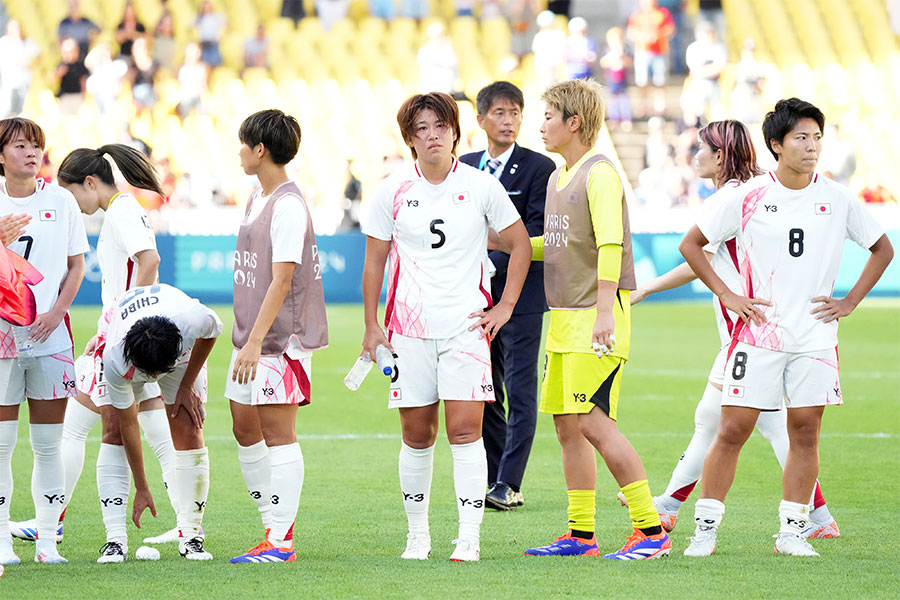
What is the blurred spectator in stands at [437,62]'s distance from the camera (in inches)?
944

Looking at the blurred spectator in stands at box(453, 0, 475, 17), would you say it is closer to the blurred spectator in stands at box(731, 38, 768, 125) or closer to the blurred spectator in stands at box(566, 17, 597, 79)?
the blurred spectator in stands at box(566, 17, 597, 79)

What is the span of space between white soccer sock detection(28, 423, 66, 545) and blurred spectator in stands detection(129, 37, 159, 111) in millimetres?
18527

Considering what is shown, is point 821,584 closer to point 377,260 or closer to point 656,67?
point 377,260

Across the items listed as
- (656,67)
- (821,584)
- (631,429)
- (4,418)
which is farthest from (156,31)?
(821,584)

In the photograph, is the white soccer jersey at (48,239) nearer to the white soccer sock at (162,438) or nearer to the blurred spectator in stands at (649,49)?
the white soccer sock at (162,438)

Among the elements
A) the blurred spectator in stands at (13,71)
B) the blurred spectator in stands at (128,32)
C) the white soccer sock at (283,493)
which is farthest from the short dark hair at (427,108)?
the blurred spectator in stands at (128,32)

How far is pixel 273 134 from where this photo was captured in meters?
4.91

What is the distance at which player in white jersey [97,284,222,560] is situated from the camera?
458 centimetres

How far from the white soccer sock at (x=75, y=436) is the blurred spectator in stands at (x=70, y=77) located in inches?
717

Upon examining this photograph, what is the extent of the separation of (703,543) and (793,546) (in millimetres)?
367

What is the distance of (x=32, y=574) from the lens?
467 centimetres

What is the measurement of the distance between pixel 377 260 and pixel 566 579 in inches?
58.1

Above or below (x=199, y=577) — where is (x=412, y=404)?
above

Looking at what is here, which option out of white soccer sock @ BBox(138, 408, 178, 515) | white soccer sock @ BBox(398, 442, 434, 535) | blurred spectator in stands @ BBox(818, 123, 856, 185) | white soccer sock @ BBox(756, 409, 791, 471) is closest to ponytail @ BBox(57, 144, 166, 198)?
white soccer sock @ BBox(138, 408, 178, 515)
